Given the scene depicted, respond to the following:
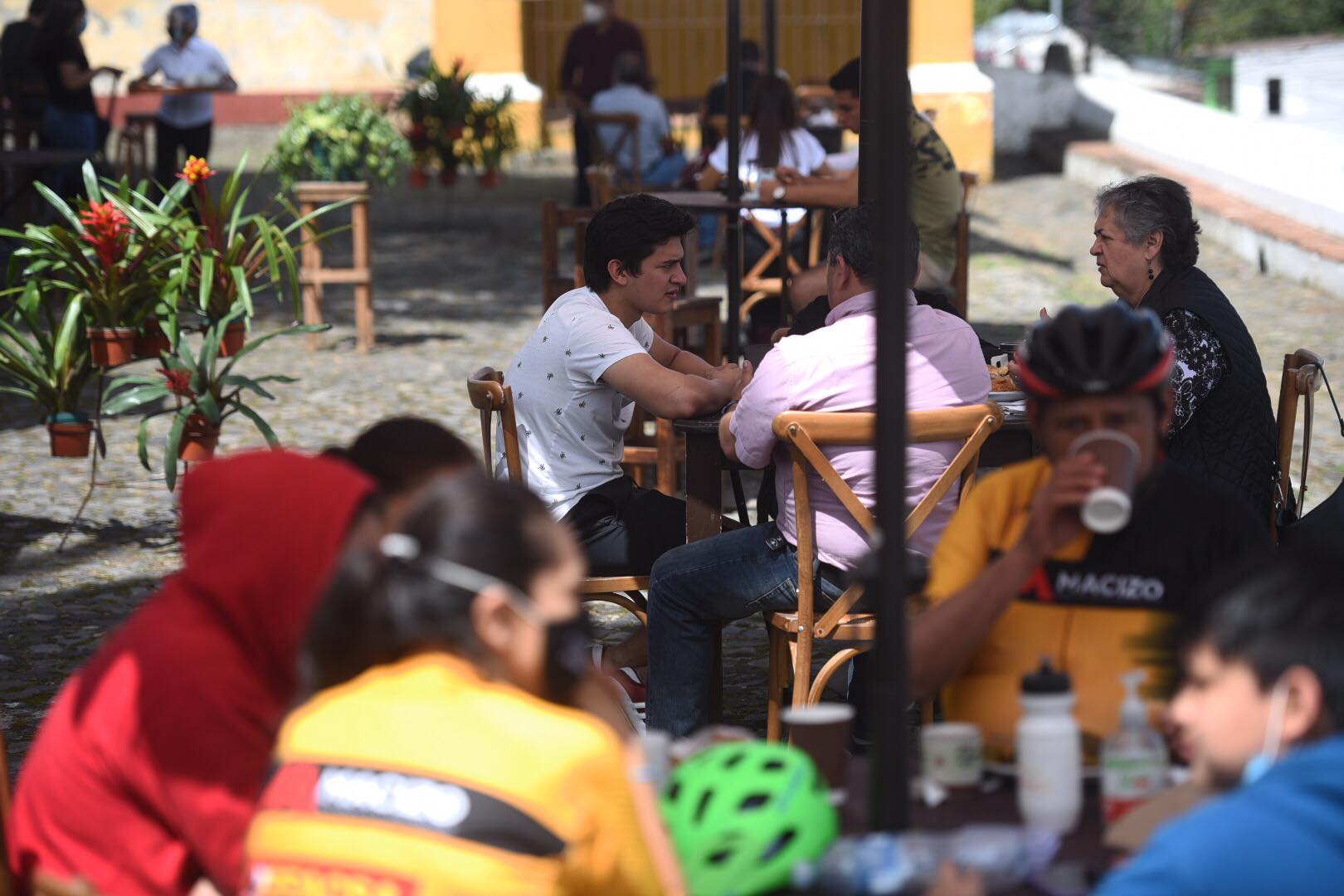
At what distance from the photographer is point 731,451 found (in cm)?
394

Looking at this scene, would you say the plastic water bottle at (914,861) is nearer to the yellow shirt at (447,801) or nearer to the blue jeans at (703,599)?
the yellow shirt at (447,801)

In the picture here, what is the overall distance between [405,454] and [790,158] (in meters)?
6.73

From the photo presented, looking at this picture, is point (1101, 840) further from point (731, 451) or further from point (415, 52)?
point (415, 52)

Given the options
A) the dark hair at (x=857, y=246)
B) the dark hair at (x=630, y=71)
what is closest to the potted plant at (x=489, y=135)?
the dark hair at (x=630, y=71)

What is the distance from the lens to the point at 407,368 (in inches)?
376

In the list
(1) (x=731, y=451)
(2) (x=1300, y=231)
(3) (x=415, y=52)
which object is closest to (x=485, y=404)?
(1) (x=731, y=451)

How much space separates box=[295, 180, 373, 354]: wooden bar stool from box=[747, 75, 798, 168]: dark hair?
7.26ft

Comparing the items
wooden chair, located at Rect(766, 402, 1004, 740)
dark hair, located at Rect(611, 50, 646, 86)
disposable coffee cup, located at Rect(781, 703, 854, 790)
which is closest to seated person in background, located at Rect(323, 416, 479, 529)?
disposable coffee cup, located at Rect(781, 703, 854, 790)

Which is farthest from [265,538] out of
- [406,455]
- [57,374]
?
[57,374]

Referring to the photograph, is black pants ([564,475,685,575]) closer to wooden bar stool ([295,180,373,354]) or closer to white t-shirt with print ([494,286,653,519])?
white t-shirt with print ([494,286,653,519])

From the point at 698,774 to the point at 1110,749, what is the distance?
519mm

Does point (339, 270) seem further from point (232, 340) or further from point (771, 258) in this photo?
point (232, 340)

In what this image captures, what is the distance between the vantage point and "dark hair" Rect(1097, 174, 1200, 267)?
420 centimetres

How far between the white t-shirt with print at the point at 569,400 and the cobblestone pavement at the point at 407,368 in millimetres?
826
